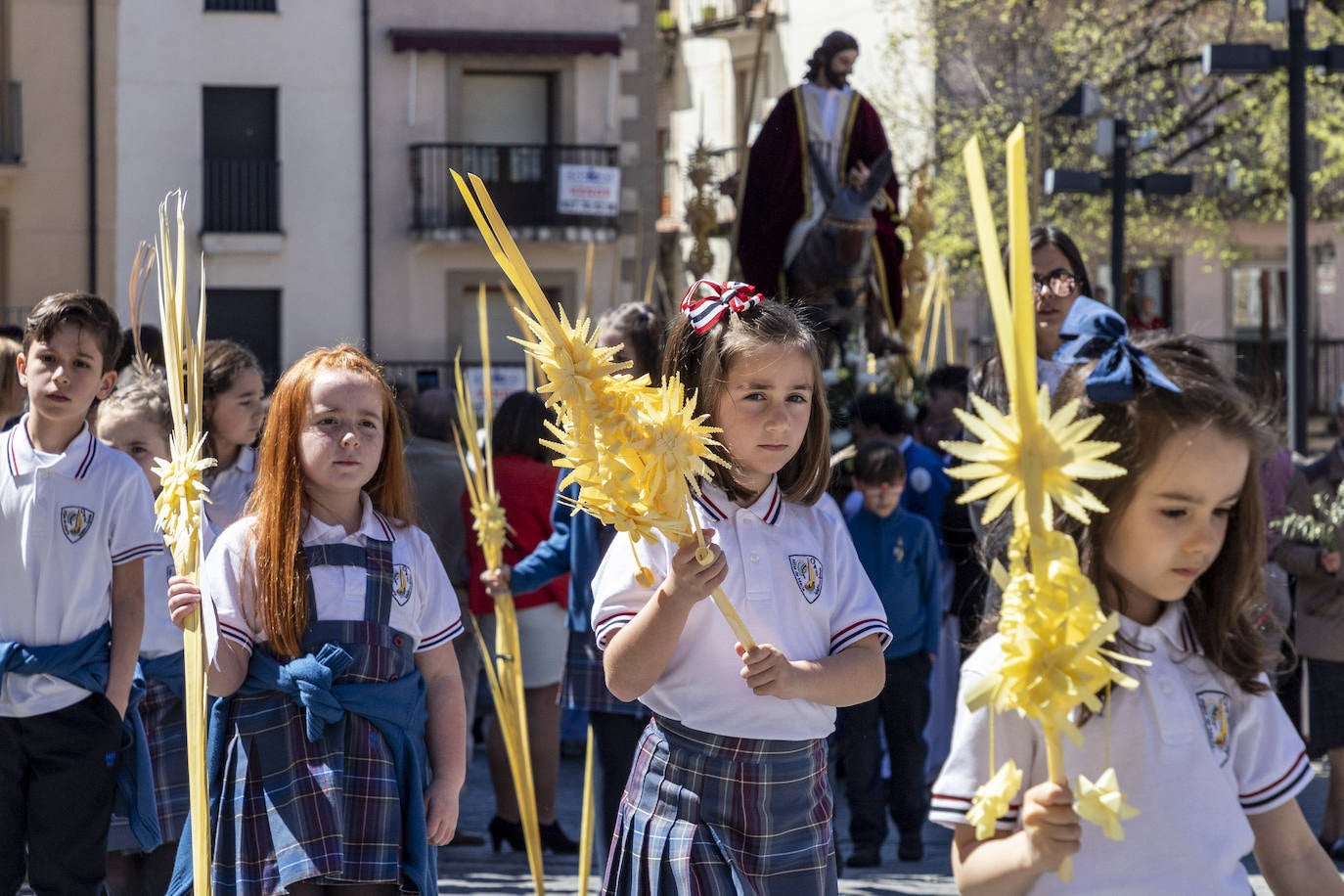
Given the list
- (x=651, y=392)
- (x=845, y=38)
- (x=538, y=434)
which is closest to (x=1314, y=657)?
(x=538, y=434)

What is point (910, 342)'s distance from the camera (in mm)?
10820

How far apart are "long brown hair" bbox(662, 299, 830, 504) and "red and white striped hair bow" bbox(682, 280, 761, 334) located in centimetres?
1

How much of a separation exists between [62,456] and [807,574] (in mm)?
2051

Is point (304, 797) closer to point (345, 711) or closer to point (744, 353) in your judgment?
point (345, 711)

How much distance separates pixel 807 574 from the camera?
341 centimetres

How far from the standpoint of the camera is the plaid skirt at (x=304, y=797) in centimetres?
365

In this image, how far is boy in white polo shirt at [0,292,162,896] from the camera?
4.45 m

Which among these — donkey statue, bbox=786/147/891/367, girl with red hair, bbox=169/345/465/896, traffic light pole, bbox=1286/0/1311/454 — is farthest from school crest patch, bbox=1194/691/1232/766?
traffic light pole, bbox=1286/0/1311/454

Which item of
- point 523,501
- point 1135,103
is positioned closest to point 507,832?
point 523,501

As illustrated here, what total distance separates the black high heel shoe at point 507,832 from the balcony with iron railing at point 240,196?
19156 millimetres

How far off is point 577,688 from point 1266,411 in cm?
314

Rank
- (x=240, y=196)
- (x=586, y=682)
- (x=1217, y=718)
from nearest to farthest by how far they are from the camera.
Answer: (x=1217, y=718) → (x=586, y=682) → (x=240, y=196)

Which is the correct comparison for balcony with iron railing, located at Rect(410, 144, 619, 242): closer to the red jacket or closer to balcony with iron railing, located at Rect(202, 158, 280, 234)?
balcony with iron railing, located at Rect(202, 158, 280, 234)

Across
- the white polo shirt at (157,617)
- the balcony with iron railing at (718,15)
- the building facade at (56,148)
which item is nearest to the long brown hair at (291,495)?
the white polo shirt at (157,617)
